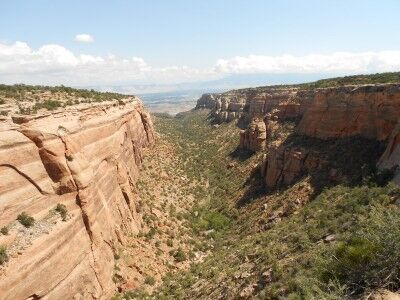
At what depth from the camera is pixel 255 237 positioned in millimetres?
36500

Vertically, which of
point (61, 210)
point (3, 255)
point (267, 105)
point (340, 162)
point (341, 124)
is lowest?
point (340, 162)

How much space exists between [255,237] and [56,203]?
17926mm

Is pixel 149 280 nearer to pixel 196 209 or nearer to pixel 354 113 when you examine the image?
pixel 196 209

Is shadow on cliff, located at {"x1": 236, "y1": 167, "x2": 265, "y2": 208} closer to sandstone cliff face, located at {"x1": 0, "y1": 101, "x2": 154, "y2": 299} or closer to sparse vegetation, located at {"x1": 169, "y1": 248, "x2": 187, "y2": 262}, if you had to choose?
sparse vegetation, located at {"x1": 169, "y1": 248, "x2": 187, "y2": 262}

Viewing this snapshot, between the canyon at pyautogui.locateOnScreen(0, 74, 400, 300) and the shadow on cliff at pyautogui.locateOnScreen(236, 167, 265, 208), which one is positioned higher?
the canyon at pyautogui.locateOnScreen(0, 74, 400, 300)

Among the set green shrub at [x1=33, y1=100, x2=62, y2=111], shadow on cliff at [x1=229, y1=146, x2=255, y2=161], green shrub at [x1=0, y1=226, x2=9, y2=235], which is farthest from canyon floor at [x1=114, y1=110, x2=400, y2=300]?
green shrub at [x1=33, y1=100, x2=62, y2=111]

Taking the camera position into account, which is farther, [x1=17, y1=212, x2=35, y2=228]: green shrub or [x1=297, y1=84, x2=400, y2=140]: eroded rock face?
[x1=297, y1=84, x2=400, y2=140]: eroded rock face

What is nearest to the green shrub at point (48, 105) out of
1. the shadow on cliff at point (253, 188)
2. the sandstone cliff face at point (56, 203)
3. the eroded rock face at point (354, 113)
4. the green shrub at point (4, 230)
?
the sandstone cliff face at point (56, 203)

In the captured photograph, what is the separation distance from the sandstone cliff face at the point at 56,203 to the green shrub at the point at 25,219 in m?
0.26

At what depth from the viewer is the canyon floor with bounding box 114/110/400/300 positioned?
17.1m

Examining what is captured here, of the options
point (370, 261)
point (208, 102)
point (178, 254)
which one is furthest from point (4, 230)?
point (208, 102)

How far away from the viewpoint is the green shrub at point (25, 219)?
23094 mm

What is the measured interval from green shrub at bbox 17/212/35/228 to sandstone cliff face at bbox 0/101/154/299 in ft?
0.84

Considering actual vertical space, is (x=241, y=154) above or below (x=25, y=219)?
below
